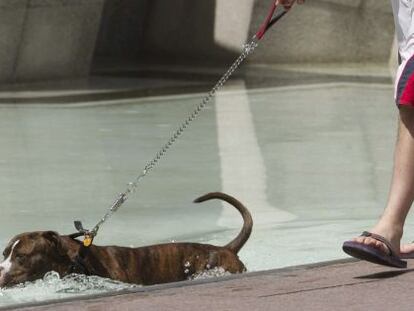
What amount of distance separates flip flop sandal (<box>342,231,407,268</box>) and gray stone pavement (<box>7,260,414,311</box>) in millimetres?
44

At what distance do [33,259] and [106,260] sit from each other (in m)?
0.31

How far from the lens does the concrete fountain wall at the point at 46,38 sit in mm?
17234

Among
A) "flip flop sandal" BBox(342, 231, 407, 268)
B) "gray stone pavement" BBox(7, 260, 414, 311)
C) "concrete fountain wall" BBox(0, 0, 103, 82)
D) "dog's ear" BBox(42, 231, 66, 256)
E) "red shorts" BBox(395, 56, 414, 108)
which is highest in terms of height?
"concrete fountain wall" BBox(0, 0, 103, 82)

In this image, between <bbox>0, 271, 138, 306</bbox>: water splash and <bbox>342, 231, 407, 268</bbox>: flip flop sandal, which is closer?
<bbox>342, 231, 407, 268</bbox>: flip flop sandal

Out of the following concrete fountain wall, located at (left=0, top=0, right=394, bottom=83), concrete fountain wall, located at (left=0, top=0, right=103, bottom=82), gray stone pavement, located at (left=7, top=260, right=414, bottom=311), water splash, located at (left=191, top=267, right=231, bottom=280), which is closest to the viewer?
gray stone pavement, located at (left=7, top=260, right=414, bottom=311)

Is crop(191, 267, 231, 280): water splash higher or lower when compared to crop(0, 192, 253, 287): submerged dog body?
lower

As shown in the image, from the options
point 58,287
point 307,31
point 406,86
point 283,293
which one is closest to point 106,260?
point 58,287

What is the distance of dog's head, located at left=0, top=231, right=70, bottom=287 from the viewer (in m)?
6.19

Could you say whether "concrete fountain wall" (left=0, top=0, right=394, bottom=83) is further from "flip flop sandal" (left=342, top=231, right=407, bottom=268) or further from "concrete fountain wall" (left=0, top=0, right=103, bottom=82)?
"flip flop sandal" (left=342, top=231, right=407, bottom=268)

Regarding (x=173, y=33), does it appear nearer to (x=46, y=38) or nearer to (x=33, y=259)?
(x=46, y=38)

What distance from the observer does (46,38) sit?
17750 mm

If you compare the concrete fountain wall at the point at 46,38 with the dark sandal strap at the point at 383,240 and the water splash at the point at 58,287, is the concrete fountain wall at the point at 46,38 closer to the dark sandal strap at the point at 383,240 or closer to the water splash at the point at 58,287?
the water splash at the point at 58,287

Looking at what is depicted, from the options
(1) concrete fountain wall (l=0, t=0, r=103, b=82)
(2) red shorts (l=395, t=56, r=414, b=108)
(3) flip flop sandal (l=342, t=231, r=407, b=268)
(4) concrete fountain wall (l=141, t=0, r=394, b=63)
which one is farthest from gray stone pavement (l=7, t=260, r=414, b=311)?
(4) concrete fountain wall (l=141, t=0, r=394, b=63)

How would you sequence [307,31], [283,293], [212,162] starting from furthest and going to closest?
1. [307,31]
2. [212,162]
3. [283,293]
